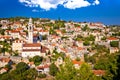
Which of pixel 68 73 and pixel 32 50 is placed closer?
pixel 68 73

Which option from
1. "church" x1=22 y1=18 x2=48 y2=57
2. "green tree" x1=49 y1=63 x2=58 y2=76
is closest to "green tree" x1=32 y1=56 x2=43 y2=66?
"church" x1=22 y1=18 x2=48 y2=57

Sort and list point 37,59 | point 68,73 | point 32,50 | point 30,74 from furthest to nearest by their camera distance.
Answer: point 32,50 < point 37,59 < point 30,74 < point 68,73

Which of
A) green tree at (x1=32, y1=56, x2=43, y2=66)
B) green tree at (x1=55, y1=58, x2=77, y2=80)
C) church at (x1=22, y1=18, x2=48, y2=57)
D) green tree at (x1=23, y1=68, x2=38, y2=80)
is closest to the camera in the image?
green tree at (x1=55, y1=58, x2=77, y2=80)

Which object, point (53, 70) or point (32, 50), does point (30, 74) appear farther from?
point (32, 50)

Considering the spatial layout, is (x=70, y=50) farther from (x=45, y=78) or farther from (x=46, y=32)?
(x=46, y=32)

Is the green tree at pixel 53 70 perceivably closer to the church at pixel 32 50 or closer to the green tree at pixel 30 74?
the green tree at pixel 30 74

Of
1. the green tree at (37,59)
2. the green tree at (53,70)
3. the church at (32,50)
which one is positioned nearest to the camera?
the green tree at (53,70)

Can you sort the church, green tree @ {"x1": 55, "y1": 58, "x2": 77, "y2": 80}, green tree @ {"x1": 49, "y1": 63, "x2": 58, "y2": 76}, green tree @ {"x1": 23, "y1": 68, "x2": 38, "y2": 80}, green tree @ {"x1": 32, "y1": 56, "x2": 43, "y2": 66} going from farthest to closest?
the church → green tree @ {"x1": 32, "y1": 56, "x2": 43, "y2": 66} → green tree @ {"x1": 49, "y1": 63, "x2": 58, "y2": 76} → green tree @ {"x1": 23, "y1": 68, "x2": 38, "y2": 80} → green tree @ {"x1": 55, "y1": 58, "x2": 77, "y2": 80}

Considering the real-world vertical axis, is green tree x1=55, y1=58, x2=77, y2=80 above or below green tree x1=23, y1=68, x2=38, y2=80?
above

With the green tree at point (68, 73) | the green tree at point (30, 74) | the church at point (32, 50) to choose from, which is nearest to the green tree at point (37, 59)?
the church at point (32, 50)

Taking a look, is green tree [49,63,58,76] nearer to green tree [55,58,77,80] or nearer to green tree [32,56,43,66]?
green tree [32,56,43,66]

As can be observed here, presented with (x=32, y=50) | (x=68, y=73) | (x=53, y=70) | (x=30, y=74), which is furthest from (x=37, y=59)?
(x=68, y=73)

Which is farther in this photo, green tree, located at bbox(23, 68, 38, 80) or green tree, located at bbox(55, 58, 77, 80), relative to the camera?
green tree, located at bbox(23, 68, 38, 80)
